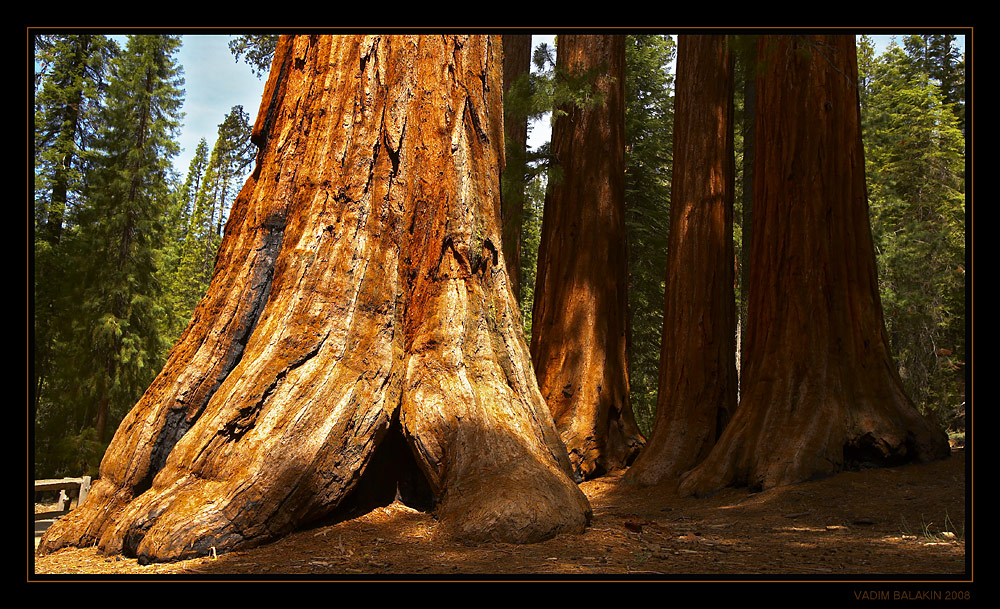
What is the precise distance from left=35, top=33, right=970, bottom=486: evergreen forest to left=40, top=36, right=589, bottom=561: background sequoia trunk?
9.87 meters

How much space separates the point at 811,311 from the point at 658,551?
3.85 m

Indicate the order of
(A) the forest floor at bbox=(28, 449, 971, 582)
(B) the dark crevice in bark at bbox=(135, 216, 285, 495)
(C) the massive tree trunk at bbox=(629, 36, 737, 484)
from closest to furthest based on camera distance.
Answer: (A) the forest floor at bbox=(28, 449, 971, 582)
(B) the dark crevice in bark at bbox=(135, 216, 285, 495)
(C) the massive tree trunk at bbox=(629, 36, 737, 484)

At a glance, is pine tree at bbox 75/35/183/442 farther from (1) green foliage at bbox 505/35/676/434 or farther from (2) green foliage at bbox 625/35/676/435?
(2) green foliage at bbox 625/35/676/435

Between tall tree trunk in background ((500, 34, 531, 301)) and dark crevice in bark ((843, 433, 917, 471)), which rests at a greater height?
tall tree trunk in background ((500, 34, 531, 301))

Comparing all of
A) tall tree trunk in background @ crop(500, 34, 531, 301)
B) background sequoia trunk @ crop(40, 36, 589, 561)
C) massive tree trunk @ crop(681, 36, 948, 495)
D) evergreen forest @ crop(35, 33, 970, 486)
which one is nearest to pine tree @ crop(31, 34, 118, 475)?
evergreen forest @ crop(35, 33, 970, 486)

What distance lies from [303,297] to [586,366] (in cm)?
560

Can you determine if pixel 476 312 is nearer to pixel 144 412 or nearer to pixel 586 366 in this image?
pixel 144 412

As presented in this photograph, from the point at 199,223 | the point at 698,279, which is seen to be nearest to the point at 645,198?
the point at 698,279

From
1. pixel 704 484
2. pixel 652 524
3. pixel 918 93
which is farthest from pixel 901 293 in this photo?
pixel 652 524

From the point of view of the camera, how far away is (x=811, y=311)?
20.6ft

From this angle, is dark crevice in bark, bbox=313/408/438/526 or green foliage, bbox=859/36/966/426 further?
green foliage, bbox=859/36/966/426

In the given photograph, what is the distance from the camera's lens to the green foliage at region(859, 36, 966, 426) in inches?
709

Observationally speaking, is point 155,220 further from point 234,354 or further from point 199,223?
point 199,223

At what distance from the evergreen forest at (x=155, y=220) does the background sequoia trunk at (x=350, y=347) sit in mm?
9875
